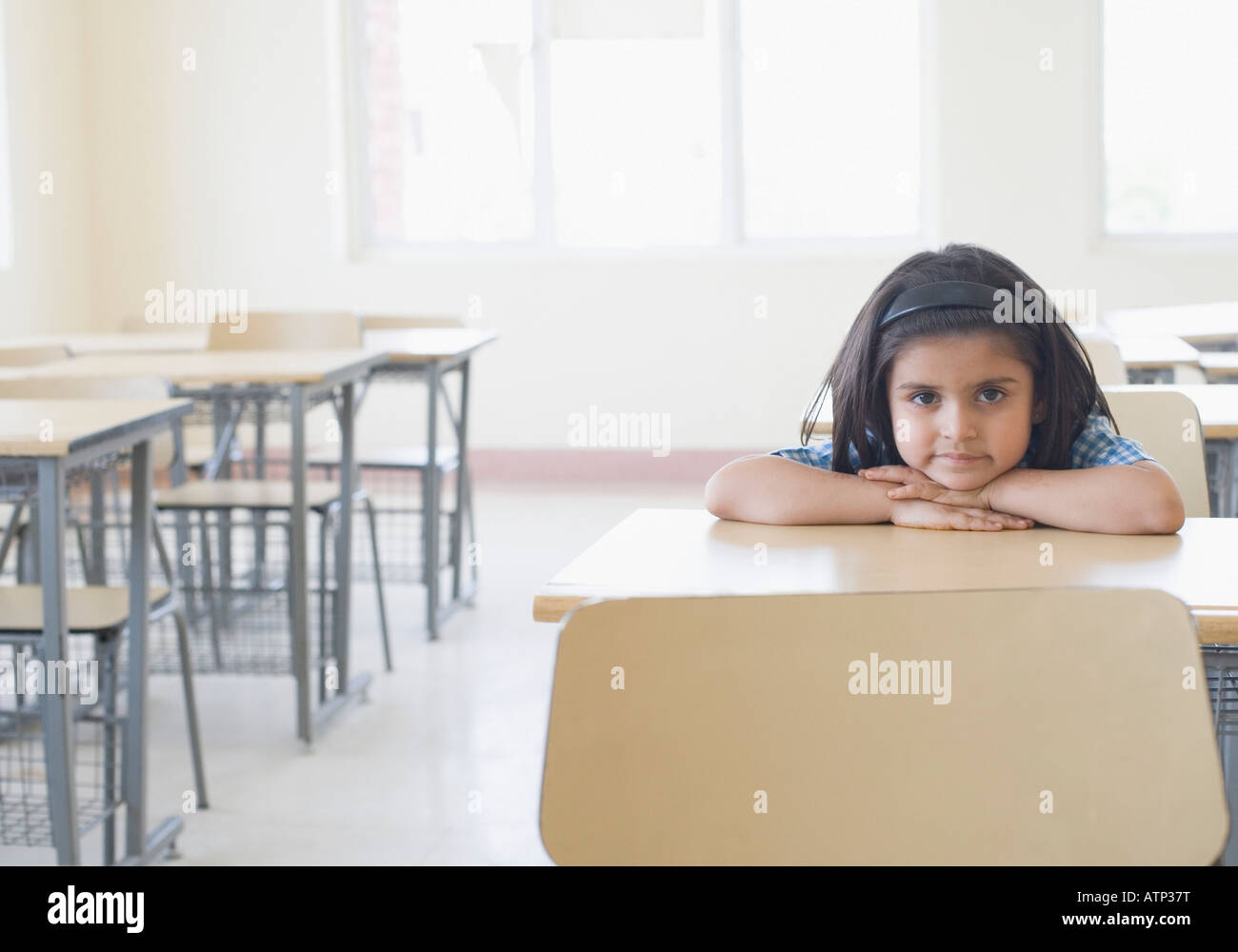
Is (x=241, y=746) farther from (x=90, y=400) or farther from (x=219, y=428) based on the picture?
(x=219, y=428)

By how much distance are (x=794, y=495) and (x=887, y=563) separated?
216 mm

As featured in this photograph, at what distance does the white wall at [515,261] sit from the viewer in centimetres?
593

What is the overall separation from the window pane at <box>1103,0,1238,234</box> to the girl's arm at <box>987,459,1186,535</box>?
16.7 feet

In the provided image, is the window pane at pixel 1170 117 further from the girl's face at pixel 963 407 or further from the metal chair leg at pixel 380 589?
the girl's face at pixel 963 407

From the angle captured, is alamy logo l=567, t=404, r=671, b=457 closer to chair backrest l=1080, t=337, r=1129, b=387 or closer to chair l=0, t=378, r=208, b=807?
chair l=0, t=378, r=208, b=807

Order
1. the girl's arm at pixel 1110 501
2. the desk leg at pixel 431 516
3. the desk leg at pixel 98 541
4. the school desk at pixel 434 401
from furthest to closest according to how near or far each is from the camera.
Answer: the desk leg at pixel 431 516 < the school desk at pixel 434 401 < the desk leg at pixel 98 541 < the girl's arm at pixel 1110 501

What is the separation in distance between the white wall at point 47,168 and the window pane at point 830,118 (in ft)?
9.92

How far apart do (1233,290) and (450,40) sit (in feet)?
11.7

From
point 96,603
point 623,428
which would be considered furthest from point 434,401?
point 623,428

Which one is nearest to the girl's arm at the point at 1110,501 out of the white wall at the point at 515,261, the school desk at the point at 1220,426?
the school desk at the point at 1220,426

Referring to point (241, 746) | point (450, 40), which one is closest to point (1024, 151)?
point (450, 40)

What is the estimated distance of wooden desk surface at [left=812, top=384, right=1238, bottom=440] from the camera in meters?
2.01

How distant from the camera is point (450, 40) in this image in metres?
6.36
